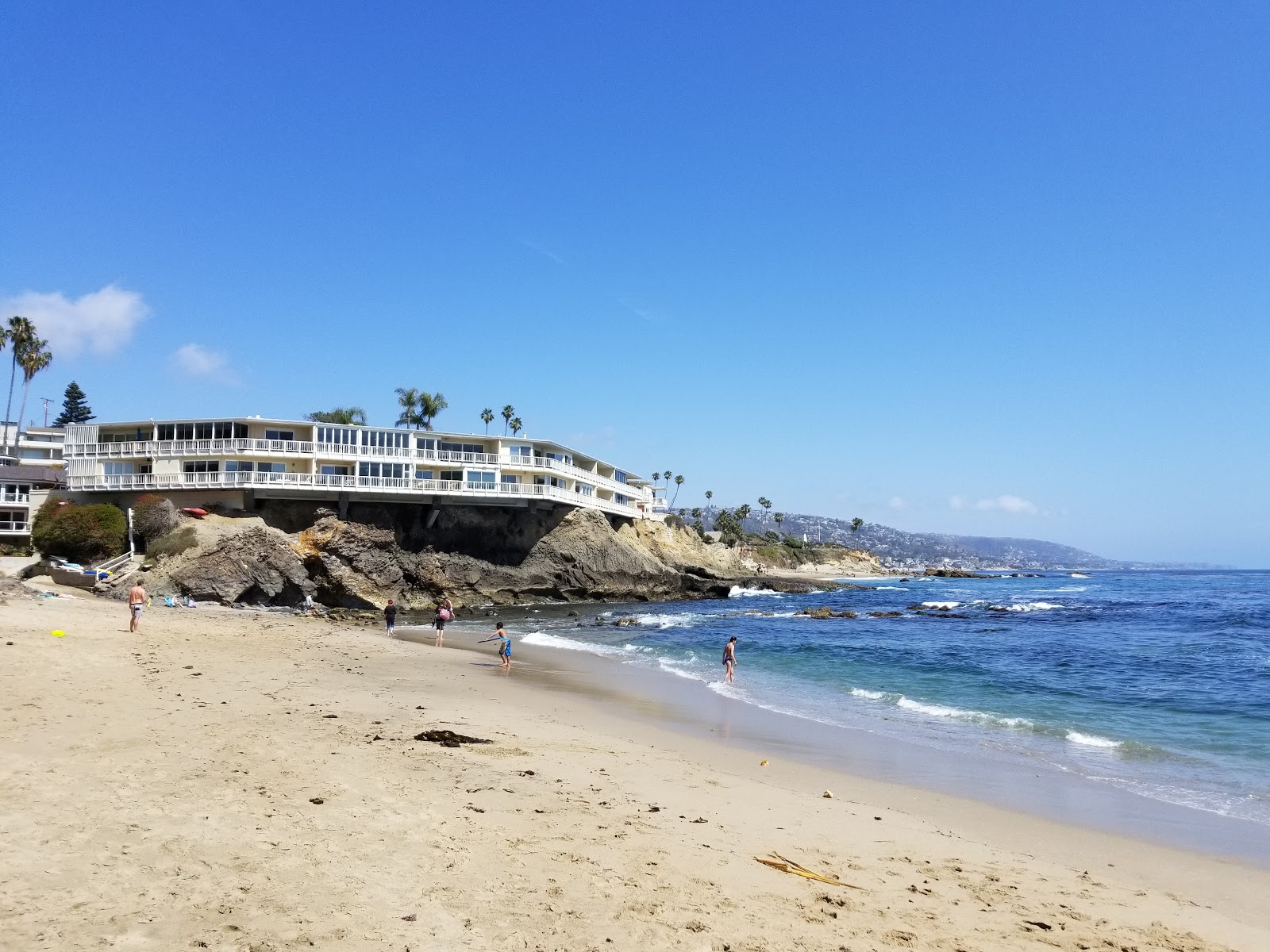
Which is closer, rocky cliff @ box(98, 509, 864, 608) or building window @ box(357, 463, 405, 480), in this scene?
rocky cliff @ box(98, 509, 864, 608)

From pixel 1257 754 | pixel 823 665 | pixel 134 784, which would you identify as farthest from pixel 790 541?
pixel 134 784

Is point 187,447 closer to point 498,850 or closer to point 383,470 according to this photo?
point 383,470

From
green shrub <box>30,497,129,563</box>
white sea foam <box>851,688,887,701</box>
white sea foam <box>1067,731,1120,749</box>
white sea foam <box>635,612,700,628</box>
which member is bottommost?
white sea foam <box>635,612,700,628</box>

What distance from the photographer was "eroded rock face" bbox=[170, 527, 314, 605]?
1577 inches

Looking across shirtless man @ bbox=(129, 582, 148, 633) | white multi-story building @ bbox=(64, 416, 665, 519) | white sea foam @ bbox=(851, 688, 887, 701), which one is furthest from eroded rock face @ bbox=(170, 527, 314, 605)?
white sea foam @ bbox=(851, 688, 887, 701)

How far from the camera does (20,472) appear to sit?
56406 mm

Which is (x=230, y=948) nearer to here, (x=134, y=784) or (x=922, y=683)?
(x=134, y=784)

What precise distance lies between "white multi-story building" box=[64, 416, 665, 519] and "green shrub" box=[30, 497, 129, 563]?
4362 millimetres

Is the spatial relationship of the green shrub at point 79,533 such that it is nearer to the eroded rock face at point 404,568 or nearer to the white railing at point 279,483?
the white railing at point 279,483

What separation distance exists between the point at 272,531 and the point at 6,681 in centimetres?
3244

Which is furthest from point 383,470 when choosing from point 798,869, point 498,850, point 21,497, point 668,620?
point 798,869

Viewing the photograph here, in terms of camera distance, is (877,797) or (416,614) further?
(416,614)

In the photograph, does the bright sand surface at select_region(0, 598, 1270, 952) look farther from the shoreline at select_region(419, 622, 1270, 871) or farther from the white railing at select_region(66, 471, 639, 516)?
the white railing at select_region(66, 471, 639, 516)

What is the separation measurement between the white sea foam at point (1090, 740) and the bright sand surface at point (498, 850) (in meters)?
6.50
